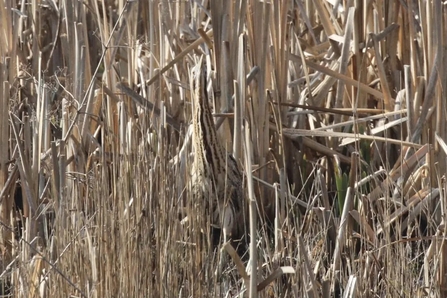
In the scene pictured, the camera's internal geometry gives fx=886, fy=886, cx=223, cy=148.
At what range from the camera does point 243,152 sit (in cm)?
254

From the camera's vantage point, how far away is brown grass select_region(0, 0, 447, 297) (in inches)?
71.2

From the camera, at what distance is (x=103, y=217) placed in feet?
5.87

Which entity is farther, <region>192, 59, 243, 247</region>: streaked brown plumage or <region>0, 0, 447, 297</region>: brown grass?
<region>192, 59, 243, 247</region>: streaked brown plumage

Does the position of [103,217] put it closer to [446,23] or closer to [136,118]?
[136,118]

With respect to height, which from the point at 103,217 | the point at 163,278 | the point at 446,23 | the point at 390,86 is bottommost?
the point at 163,278

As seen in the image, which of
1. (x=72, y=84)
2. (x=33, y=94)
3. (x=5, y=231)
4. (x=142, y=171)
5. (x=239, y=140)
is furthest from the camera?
(x=33, y=94)

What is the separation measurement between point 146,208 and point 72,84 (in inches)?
38.5

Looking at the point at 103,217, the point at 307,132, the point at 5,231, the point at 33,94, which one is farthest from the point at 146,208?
the point at 33,94

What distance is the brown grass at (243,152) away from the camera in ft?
5.93

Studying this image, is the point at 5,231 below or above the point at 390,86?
below

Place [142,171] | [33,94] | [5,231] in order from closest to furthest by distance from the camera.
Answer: [142,171] → [5,231] → [33,94]

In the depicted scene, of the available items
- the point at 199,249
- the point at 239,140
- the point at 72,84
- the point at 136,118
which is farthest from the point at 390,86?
the point at 199,249

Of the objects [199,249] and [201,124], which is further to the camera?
[201,124]

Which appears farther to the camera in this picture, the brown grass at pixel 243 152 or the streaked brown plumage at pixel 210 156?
the streaked brown plumage at pixel 210 156
